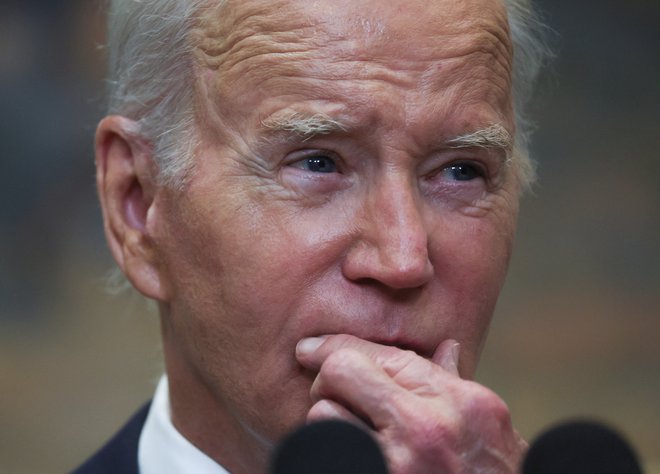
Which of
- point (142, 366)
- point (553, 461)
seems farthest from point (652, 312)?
point (553, 461)

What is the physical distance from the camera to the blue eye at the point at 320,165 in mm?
2695

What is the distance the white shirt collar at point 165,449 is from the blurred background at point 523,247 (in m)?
3.76

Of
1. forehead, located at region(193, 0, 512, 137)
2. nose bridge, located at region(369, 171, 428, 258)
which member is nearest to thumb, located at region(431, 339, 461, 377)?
nose bridge, located at region(369, 171, 428, 258)

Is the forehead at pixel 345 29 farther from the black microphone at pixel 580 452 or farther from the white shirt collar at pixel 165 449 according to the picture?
the black microphone at pixel 580 452

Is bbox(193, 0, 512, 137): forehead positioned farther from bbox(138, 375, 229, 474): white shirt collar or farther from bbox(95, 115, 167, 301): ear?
bbox(138, 375, 229, 474): white shirt collar

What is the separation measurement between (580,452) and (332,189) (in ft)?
3.70

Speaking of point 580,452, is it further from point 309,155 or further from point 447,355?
point 309,155

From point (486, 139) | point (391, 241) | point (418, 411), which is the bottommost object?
point (418, 411)

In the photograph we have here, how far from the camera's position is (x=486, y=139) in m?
2.75

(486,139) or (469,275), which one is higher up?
(486,139)

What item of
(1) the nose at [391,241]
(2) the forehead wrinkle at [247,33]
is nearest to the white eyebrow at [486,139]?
(1) the nose at [391,241]

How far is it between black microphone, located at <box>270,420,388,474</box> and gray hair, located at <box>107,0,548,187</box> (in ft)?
4.21

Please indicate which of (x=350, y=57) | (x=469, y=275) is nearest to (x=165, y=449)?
(x=469, y=275)

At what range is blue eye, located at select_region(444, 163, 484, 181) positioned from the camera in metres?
2.78
